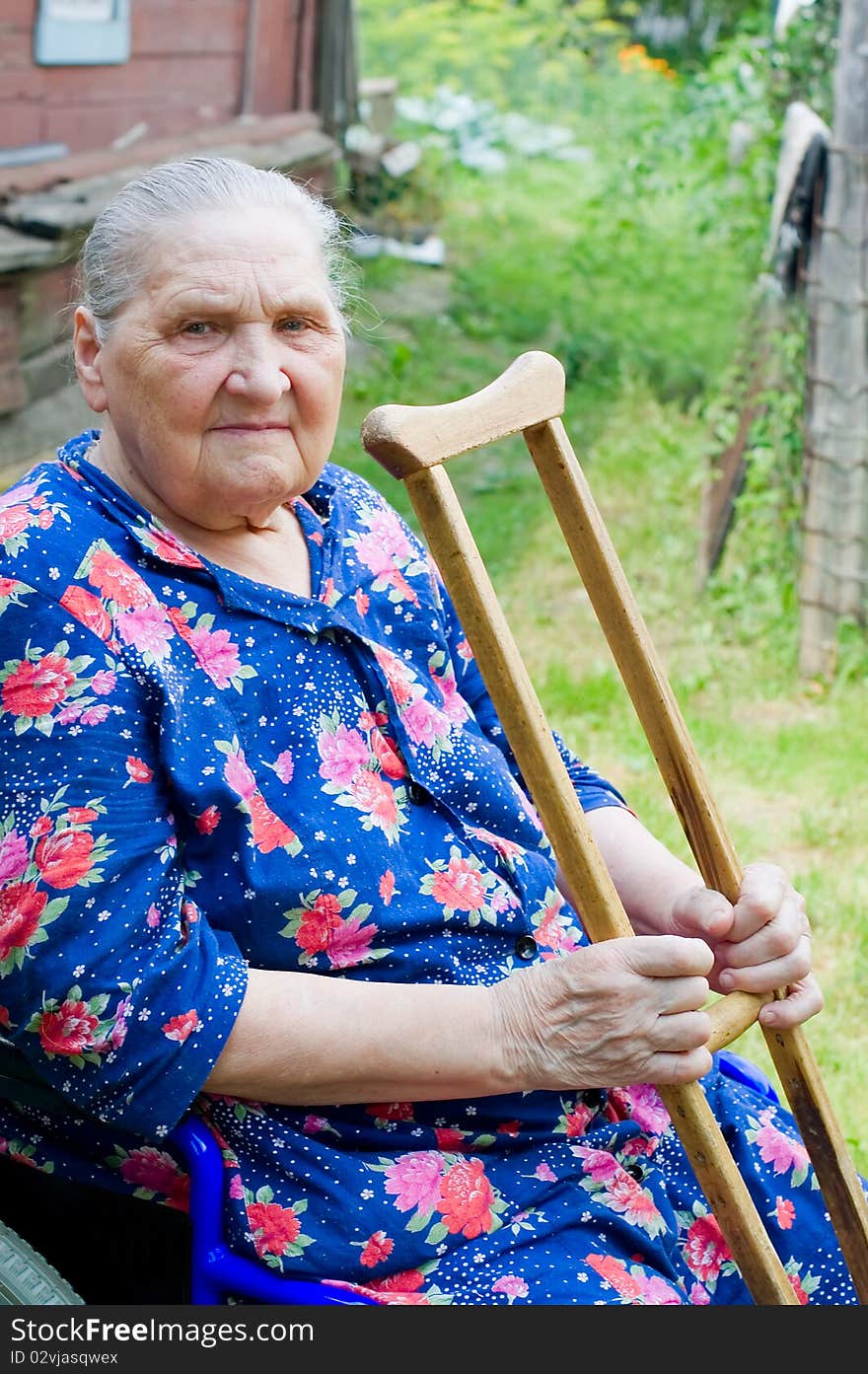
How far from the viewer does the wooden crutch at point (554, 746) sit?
1.63 metres

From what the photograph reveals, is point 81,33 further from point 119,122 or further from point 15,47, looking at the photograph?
point 119,122

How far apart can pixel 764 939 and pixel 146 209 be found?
1.13m

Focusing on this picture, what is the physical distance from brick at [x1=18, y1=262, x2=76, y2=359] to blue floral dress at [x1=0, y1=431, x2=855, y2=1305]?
4940 millimetres

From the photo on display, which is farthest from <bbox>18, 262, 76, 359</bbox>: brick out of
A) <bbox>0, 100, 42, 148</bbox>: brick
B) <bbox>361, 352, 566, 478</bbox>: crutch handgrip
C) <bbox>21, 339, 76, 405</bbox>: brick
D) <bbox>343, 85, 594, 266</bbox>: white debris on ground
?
<bbox>361, 352, 566, 478</bbox>: crutch handgrip

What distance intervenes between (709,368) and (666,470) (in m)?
1.92

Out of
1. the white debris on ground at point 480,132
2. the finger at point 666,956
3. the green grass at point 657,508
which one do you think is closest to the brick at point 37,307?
the green grass at point 657,508

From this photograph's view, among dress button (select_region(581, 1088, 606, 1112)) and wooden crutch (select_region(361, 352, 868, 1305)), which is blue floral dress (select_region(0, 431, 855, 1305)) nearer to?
dress button (select_region(581, 1088, 606, 1112))

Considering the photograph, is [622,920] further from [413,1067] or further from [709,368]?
[709,368]

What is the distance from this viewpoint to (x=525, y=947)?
185cm

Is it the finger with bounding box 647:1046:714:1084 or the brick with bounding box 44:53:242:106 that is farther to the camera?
the brick with bounding box 44:53:242:106

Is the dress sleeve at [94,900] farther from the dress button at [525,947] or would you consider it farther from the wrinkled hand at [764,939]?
the wrinkled hand at [764,939]

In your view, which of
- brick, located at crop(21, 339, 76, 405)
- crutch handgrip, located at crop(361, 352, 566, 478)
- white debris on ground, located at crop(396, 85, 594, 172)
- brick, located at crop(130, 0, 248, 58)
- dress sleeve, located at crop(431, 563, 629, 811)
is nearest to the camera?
crutch handgrip, located at crop(361, 352, 566, 478)

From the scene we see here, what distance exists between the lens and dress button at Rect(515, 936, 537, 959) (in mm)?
1849

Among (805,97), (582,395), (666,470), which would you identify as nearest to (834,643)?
(666,470)
